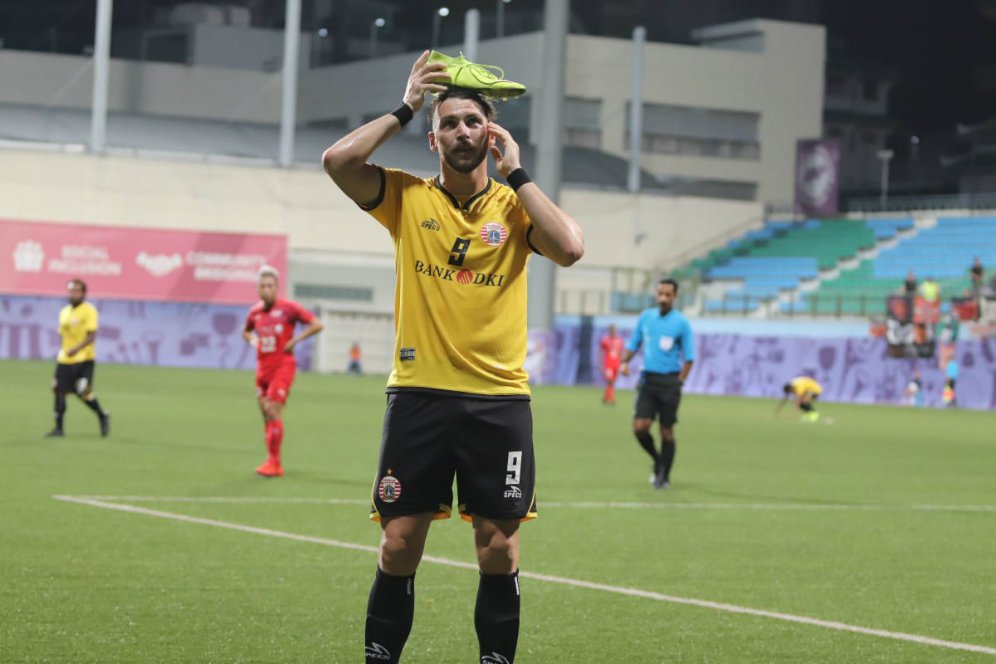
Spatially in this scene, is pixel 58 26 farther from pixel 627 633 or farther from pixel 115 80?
pixel 627 633

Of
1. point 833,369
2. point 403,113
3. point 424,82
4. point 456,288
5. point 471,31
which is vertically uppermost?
point 471,31

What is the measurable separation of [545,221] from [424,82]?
632 mm

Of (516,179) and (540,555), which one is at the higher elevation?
(516,179)

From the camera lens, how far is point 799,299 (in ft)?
178

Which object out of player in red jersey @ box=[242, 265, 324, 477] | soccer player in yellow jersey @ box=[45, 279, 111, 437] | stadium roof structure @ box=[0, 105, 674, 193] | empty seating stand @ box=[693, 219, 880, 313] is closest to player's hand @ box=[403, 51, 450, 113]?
player in red jersey @ box=[242, 265, 324, 477]

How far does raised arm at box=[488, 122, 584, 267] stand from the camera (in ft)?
18.8

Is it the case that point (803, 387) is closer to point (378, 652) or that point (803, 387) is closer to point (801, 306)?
point (801, 306)

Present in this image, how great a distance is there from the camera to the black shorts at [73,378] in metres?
21.5

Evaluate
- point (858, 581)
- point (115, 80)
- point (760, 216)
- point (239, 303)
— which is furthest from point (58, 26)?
point (858, 581)

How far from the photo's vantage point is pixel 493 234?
590 cm

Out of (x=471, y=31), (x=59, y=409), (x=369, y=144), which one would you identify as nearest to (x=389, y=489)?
(x=369, y=144)

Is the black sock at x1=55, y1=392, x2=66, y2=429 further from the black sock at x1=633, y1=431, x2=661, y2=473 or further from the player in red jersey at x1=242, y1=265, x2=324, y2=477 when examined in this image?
the black sock at x1=633, y1=431, x2=661, y2=473

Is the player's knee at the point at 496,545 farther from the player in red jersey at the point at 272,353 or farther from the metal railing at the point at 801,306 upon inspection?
the metal railing at the point at 801,306

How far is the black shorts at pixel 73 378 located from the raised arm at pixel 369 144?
16283 millimetres
